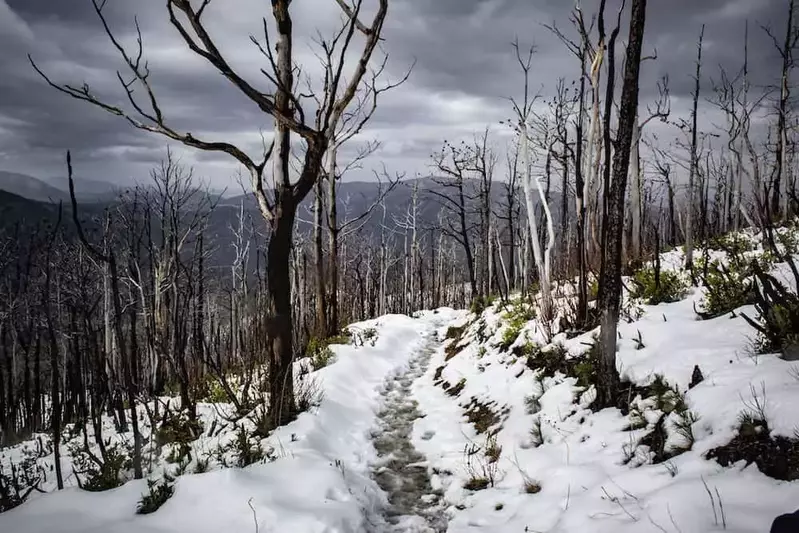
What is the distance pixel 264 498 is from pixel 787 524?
3426 millimetres

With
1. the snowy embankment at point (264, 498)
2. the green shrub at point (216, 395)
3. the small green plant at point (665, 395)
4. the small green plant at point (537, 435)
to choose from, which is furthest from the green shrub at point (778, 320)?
the green shrub at point (216, 395)

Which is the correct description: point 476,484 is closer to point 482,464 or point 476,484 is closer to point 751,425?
point 482,464

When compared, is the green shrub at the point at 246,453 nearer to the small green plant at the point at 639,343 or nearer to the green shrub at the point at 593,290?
the small green plant at the point at 639,343

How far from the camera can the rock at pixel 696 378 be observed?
12.4ft

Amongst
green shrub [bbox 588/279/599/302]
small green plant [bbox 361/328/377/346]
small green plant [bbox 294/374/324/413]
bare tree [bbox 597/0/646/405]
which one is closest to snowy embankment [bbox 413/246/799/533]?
bare tree [bbox 597/0/646/405]

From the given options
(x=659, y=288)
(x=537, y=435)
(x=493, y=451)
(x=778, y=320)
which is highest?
(x=659, y=288)

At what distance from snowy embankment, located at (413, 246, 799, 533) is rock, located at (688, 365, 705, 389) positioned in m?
0.08

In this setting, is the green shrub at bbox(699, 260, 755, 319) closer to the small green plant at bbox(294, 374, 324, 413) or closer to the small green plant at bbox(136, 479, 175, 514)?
the small green plant at bbox(294, 374, 324, 413)

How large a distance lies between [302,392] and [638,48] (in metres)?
5.78

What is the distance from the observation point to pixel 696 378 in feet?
12.5

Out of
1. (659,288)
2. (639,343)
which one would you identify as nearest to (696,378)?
(639,343)

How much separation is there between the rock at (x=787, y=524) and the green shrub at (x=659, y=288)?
17.2 ft

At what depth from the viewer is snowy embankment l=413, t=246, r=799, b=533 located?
2.57 m

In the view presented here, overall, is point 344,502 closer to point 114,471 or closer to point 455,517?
point 455,517
